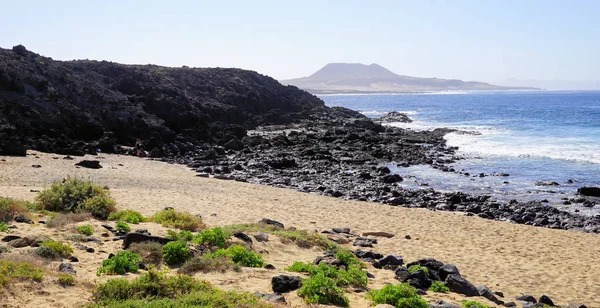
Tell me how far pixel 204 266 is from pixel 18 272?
3.29 m

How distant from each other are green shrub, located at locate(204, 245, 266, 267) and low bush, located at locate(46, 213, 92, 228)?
4426mm

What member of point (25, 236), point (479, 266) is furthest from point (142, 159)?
point (479, 266)

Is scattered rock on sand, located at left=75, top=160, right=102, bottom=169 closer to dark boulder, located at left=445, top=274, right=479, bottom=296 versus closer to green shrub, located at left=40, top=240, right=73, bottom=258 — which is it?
green shrub, located at left=40, top=240, right=73, bottom=258

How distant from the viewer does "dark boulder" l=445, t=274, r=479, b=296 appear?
33.6 ft

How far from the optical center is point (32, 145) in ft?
101

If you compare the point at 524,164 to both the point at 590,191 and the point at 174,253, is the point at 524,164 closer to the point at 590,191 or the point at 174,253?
the point at 590,191

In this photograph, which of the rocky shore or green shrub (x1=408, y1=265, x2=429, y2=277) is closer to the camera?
green shrub (x1=408, y1=265, x2=429, y2=277)

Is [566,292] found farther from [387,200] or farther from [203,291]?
[387,200]

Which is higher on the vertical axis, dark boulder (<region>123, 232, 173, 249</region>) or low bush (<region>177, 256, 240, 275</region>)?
dark boulder (<region>123, 232, 173, 249</region>)

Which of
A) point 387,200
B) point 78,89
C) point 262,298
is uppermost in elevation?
point 78,89

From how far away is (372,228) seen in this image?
17.4m

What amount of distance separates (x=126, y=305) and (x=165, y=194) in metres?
13.9

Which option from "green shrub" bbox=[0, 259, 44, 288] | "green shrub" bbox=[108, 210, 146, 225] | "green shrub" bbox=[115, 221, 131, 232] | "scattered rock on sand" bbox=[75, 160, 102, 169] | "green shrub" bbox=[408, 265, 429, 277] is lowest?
"scattered rock on sand" bbox=[75, 160, 102, 169]

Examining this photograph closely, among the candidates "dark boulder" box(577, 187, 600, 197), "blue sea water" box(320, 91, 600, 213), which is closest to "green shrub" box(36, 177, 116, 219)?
"blue sea water" box(320, 91, 600, 213)
